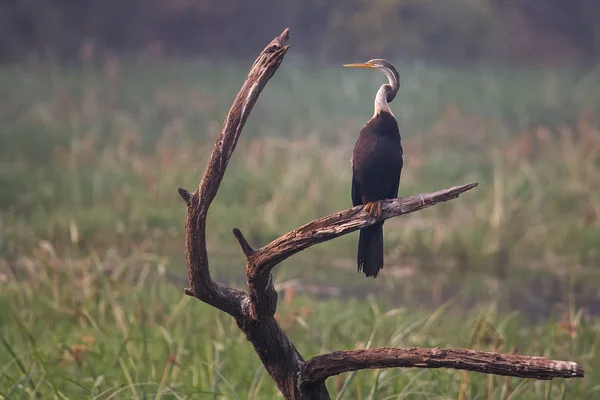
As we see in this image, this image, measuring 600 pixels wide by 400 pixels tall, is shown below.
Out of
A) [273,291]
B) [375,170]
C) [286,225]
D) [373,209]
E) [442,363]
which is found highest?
[286,225]

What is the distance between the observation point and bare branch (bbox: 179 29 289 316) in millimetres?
1837

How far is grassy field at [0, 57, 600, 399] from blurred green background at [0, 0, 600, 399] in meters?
0.02

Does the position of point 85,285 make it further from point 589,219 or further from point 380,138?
point 589,219

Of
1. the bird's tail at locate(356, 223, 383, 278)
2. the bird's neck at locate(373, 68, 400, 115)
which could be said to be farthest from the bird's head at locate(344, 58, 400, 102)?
the bird's tail at locate(356, 223, 383, 278)

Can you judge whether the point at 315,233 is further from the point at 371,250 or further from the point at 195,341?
the point at 195,341

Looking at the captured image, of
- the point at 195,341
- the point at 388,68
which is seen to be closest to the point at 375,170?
the point at 388,68

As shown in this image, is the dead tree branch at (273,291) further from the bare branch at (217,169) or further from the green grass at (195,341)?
the green grass at (195,341)

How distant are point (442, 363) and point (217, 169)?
55cm

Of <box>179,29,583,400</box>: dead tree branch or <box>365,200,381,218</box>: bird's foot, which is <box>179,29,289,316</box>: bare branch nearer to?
<box>179,29,583,400</box>: dead tree branch

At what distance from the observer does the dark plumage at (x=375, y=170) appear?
6.29ft

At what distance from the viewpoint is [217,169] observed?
73.7 inches

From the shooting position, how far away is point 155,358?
3041mm

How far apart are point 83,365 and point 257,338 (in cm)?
114

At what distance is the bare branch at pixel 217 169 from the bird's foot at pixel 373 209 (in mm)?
279
